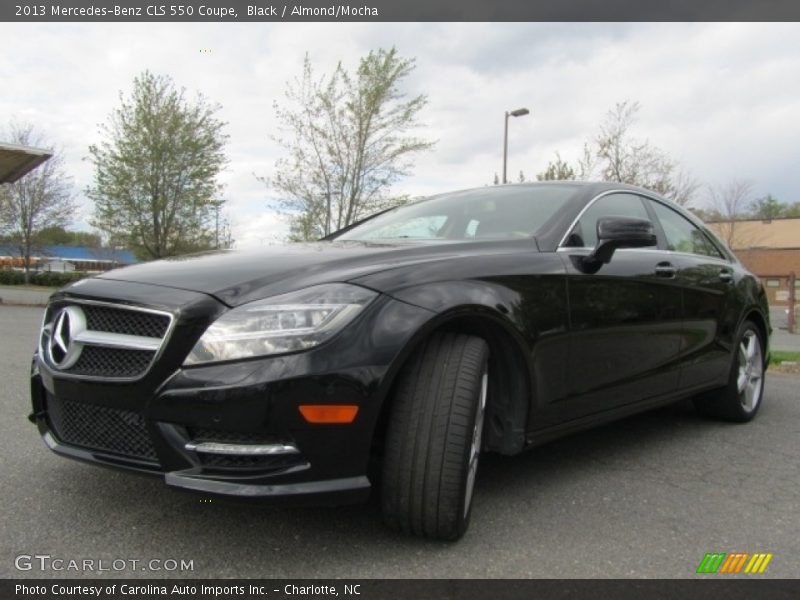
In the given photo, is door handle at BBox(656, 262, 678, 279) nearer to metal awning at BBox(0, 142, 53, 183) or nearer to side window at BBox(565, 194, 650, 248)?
side window at BBox(565, 194, 650, 248)

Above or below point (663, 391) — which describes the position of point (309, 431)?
above

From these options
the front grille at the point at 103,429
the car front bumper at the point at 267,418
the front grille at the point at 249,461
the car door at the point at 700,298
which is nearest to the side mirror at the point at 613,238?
the car door at the point at 700,298

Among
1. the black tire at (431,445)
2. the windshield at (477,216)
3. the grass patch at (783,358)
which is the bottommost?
the grass patch at (783,358)

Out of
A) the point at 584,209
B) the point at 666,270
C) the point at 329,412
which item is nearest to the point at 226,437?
the point at 329,412

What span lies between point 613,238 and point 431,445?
137 centimetres

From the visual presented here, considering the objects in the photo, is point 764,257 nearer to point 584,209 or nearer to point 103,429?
point 584,209

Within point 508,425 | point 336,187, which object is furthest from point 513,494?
point 336,187

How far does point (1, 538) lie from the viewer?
7.43 ft

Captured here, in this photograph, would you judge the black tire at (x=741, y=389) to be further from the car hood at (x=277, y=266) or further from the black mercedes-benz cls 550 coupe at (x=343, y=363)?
the car hood at (x=277, y=266)

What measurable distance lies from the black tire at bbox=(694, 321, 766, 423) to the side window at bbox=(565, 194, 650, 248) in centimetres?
134

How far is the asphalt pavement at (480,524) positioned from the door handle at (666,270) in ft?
3.32

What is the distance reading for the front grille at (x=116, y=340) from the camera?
2.07 m
